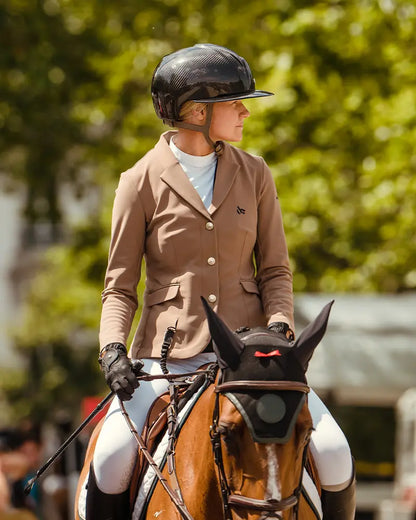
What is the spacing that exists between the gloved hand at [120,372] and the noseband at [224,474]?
522mm

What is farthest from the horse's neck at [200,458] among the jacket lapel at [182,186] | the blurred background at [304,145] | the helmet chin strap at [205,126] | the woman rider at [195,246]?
the blurred background at [304,145]

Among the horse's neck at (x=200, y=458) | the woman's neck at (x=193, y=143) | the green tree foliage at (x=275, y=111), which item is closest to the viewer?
the horse's neck at (x=200, y=458)

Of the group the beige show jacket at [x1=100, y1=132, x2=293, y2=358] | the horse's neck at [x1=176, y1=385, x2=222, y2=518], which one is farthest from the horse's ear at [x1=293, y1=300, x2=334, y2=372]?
the beige show jacket at [x1=100, y1=132, x2=293, y2=358]

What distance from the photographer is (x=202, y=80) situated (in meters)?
5.43

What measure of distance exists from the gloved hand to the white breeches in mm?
171

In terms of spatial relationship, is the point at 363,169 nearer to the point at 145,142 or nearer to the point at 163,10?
the point at 145,142

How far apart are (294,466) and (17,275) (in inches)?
2030

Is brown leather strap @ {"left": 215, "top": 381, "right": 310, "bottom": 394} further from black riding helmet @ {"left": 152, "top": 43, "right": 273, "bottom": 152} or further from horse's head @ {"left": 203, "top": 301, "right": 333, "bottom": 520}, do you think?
black riding helmet @ {"left": 152, "top": 43, "right": 273, "bottom": 152}

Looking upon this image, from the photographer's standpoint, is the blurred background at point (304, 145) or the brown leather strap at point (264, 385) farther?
the blurred background at point (304, 145)

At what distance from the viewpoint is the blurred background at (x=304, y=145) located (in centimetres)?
1711

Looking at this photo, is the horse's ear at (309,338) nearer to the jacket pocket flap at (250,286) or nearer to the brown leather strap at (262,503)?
the brown leather strap at (262,503)

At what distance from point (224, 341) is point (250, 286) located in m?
1.04

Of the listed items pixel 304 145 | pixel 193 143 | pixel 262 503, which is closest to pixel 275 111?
pixel 304 145

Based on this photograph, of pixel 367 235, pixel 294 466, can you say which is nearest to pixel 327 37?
pixel 367 235
